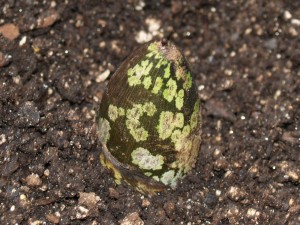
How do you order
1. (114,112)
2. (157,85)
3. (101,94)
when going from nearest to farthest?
(157,85) → (114,112) → (101,94)

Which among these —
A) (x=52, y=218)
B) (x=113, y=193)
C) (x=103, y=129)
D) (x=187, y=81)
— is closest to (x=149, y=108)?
(x=187, y=81)

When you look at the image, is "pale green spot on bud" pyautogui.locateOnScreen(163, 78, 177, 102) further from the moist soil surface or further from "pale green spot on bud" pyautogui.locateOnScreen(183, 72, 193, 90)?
the moist soil surface

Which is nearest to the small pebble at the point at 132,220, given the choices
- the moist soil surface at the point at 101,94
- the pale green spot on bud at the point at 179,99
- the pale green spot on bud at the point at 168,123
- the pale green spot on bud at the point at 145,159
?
the moist soil surface at the point at 101,94

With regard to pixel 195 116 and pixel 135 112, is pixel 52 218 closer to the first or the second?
pixel 135 112

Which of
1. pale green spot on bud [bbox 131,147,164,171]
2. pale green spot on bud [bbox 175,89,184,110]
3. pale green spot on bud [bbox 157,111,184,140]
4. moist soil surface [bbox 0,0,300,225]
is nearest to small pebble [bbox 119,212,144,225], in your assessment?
moist soil surface [bbox 0,0,300,225]

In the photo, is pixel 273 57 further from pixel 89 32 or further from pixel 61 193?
pixel 61 193

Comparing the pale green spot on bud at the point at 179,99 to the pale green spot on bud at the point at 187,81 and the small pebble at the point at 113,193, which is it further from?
the small pebble at the point at 113,193
